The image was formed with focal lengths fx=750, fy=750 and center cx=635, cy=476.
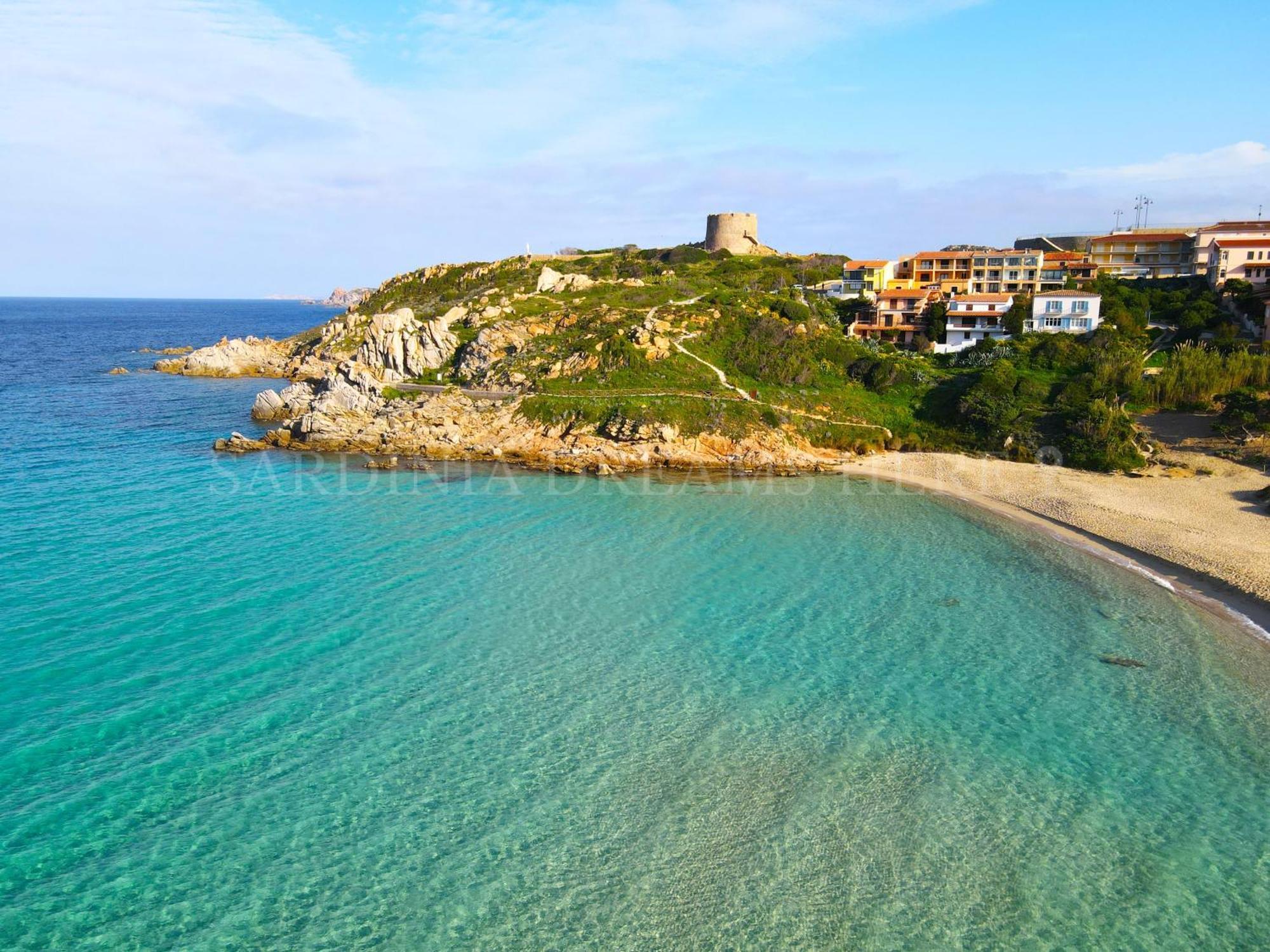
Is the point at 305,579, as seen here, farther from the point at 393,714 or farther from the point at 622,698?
the point at 622,698

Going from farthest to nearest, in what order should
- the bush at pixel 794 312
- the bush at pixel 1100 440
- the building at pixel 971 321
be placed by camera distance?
the building at pixel 971 321, the bush at pixel 794 312, the bush at pixel 1100 440

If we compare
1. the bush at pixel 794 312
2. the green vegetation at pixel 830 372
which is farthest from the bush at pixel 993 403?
the bush at pixel 794 312

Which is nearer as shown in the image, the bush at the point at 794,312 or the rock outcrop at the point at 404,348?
the rock outcrop at the point at 404,348

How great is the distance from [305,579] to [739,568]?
666 inches

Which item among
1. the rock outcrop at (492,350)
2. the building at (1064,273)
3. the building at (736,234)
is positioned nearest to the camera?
the rock outcrop at (492,350)

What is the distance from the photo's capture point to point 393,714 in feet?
65.4

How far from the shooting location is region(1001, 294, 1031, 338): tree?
221 feet

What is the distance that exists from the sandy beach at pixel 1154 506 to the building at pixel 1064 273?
41.9 m

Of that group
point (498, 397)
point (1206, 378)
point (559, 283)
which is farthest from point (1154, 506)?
point (559, 283)

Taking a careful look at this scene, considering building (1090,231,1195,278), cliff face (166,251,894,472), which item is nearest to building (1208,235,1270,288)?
building (1090,231,1195,278)

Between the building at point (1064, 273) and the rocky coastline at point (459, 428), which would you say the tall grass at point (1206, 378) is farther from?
the building at point (1064, 273)

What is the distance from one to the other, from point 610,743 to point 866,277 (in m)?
78.4

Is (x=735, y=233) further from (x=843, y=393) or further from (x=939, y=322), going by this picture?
(x=843, y=393)

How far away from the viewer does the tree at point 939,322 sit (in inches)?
2844
